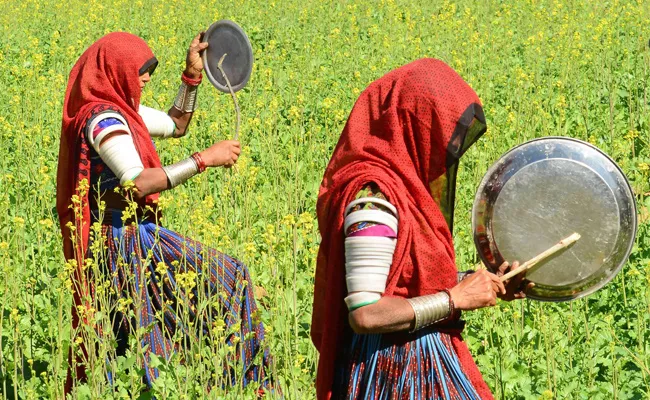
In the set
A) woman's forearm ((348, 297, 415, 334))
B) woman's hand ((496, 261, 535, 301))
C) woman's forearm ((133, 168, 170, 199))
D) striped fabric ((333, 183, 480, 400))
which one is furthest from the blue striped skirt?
woman's forearm ((133, 168, 170, 199))

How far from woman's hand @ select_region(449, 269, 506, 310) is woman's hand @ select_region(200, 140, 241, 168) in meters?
1.78

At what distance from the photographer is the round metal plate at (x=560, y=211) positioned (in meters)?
2.75

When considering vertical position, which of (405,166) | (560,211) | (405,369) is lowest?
(405,369)

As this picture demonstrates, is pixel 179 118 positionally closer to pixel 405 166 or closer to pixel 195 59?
pixel 195 59

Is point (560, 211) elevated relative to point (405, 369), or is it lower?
elevated

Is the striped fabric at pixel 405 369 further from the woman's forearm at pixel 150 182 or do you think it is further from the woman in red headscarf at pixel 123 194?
the woman's forearm at pixel 150 182

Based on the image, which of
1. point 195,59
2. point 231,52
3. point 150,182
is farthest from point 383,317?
→ point 195,59

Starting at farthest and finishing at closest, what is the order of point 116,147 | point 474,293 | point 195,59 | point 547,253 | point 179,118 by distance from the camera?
point 179,118 < point 195,59 < point 116,147 < point 547,253 < point 474,293

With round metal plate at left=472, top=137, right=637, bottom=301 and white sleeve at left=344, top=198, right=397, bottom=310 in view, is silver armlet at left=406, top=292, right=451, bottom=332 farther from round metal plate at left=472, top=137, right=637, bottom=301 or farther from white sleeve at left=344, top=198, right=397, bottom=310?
round metal plate at left=472, top=137, right=637, bottom=301

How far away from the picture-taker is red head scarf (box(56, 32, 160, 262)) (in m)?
4.04

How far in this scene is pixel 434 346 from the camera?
106 inches

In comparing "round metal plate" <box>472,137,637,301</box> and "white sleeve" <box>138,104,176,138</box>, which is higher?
"white sleeve" <box>138,104,176,138</box>

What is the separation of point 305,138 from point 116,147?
361 cm

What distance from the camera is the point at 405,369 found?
265cm
